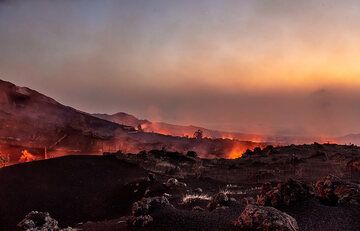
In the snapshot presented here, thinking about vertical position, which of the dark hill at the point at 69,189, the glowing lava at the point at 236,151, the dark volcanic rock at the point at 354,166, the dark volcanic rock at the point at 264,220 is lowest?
the dark hill at the point at 69,189

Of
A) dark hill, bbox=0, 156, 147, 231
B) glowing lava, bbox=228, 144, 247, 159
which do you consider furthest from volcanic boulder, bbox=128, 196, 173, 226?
glowing lava, bbox=228, 144, 247, 159

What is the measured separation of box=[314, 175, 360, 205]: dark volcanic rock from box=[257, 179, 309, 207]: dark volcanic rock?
3.14ft

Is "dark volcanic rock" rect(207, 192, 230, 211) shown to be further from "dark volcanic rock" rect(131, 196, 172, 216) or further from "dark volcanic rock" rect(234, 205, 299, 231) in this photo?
"dark volcanic rock" rect(234, 205, 299, 231)

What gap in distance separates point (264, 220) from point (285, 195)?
15.4 ft

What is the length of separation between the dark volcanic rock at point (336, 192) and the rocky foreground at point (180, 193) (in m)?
0.04

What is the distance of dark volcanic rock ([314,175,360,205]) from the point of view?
16.6 meters

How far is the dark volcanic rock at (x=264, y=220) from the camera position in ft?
36.9

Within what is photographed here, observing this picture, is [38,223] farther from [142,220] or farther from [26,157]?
[26,157]

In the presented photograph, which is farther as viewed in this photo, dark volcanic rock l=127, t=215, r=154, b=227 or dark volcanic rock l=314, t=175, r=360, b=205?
dark volcanic rock l=314, t=175, r=360, b=205

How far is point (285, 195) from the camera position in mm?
15852

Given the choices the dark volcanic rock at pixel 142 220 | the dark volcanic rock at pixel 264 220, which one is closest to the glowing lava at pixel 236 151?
the dark volcanic rock at pixel 142 220

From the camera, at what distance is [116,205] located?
28094mm

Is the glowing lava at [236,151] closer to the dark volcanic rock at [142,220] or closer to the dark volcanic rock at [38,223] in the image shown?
the dark volcanic rock at [38,223]

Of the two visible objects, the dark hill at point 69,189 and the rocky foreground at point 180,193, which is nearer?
the rocky foreground at point 180,193
